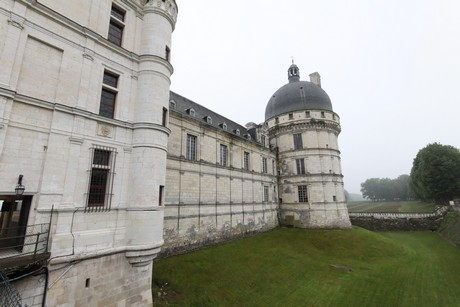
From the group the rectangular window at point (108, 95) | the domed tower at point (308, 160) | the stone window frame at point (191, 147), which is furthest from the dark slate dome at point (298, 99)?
the rectangular window at point (108, 95)

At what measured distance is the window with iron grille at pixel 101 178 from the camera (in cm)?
895

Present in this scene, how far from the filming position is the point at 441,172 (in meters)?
42.7

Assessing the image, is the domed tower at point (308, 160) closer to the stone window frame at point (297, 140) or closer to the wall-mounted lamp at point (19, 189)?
the stone window frame at point (297, 140)

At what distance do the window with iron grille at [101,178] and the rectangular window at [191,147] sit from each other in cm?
930

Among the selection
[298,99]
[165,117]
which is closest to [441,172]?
[298,99]

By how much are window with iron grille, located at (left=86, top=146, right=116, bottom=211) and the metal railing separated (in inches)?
64.0

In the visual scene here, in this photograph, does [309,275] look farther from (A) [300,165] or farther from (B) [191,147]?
(A) [300,165]

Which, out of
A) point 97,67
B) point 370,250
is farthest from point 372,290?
point 97,67

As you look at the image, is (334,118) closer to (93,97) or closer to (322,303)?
(322,303)

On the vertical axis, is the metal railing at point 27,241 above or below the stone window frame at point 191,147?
below

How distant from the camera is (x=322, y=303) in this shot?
40.0 ft

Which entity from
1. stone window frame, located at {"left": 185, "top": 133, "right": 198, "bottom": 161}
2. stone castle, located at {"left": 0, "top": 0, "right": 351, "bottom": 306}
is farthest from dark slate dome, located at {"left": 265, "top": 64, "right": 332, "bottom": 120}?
stone castle, located at {"left": 0, "top": 0, "right": 351, "bottom": 306}

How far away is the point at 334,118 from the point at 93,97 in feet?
105

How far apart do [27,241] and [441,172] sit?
61.6 meters
